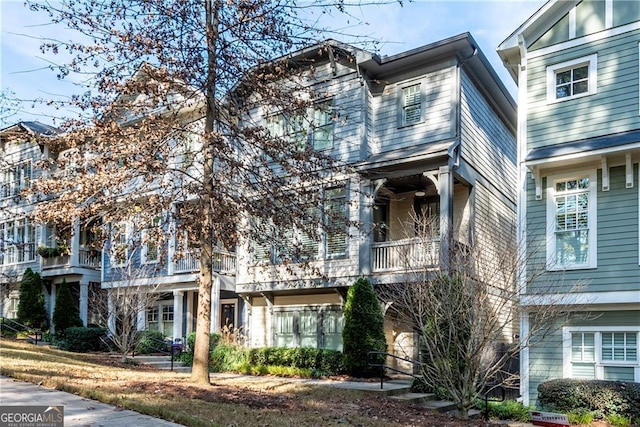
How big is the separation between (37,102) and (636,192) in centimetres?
1229

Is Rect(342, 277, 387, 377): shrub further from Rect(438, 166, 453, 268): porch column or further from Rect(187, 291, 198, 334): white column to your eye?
Rect(187, 291, 198, 334): white column

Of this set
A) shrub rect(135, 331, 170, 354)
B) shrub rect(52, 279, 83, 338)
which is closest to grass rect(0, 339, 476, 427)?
shrub rect(135, 331, 170, 354)

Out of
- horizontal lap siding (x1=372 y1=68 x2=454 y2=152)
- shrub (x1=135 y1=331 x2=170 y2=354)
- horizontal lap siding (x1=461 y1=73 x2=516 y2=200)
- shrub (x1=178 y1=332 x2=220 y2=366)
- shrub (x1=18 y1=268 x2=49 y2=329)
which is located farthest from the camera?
shrub (x1=18 y1=268 x2=49 y2=329)

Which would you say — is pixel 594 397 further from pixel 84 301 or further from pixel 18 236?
pixel 18 236

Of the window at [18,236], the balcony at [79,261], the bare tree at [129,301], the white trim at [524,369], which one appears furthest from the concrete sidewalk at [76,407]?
the window at [18,236]

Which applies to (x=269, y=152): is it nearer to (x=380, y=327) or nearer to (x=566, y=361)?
(x=380, y=327)

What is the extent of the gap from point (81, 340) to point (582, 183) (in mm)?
16701

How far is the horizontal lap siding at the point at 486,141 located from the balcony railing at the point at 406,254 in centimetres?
339

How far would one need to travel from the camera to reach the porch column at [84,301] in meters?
24.6

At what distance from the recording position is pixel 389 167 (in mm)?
16062

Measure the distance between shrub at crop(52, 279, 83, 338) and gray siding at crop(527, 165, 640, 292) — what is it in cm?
1930

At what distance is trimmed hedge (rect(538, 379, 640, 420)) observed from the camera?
1108 cm

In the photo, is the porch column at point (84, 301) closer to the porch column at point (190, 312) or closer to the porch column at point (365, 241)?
the porch column at point (190, 312)

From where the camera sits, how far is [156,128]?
1040 centimetres
